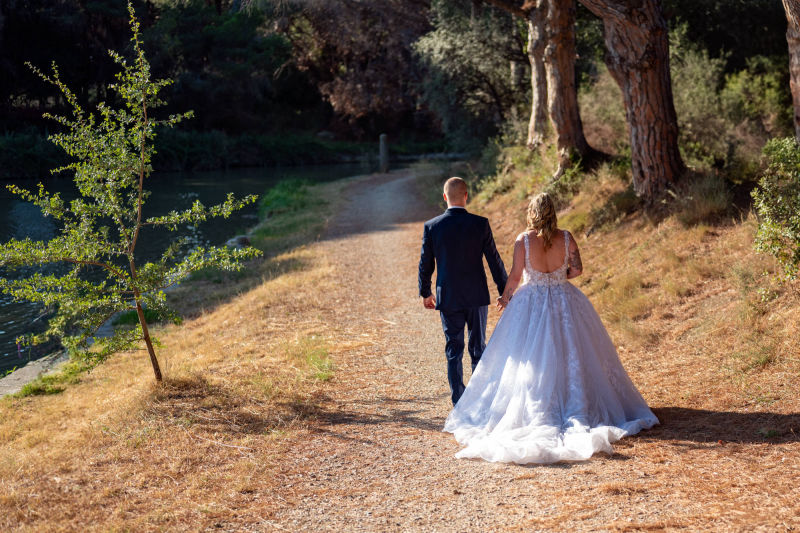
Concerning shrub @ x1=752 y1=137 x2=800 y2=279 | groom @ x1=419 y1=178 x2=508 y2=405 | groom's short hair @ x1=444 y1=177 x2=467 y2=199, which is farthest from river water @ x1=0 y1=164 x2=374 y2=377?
shrub @ x1=752 y1=137 x2=800 y2=279

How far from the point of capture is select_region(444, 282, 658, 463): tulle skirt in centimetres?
513

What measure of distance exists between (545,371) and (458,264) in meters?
1.05

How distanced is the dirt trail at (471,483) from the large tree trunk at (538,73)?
9.80 meters

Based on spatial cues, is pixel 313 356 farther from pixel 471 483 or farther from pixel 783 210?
pixel 783 210

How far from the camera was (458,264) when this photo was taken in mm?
5852

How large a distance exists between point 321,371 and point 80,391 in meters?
2.90

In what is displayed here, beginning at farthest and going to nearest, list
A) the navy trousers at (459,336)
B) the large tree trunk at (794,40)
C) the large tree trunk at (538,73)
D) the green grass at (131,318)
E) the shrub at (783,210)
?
the large tree trunk at (538,73) < the green grass at (131,318) < the large tree trunk at (794,40) < the shrub at (783,210) < the navy trousers at (459,336)

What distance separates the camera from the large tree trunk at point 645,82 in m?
10.6

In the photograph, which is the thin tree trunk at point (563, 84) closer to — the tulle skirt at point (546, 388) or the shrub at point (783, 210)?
the shrub at point (783, 210)

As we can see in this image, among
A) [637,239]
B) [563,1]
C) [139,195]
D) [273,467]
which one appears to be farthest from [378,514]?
[563,1]

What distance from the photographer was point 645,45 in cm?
1074

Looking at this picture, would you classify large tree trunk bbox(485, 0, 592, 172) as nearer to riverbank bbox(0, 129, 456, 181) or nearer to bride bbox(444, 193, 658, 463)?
bride bbox(444, 193, 658, 463)

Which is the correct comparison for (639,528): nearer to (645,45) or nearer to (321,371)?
(321,371)

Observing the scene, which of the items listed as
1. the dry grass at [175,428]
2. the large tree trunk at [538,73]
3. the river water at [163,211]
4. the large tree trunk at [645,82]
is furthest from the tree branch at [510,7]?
the river water at [163,211]
